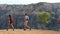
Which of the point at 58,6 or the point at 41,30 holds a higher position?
the point at 58,6

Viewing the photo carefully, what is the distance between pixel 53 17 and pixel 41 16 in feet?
1.87

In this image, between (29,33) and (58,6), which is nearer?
(29,33)

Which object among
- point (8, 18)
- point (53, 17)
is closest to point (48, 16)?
point (53, 17)

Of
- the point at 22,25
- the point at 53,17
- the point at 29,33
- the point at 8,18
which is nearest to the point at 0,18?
the point at 8,18

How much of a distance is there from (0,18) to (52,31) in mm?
2569

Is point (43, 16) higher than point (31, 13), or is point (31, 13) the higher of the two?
point (31, 13)

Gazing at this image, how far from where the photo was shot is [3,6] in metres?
11.1

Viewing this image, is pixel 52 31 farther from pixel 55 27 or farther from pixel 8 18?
pixel 8 18

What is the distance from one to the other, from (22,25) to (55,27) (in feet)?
5.16

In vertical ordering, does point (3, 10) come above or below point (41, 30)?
above

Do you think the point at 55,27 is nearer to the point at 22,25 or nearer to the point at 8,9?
the point at 22,25

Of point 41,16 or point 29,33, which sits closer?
point 29,33

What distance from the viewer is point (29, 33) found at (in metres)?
10.1

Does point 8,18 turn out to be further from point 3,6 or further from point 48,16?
point 48,16
